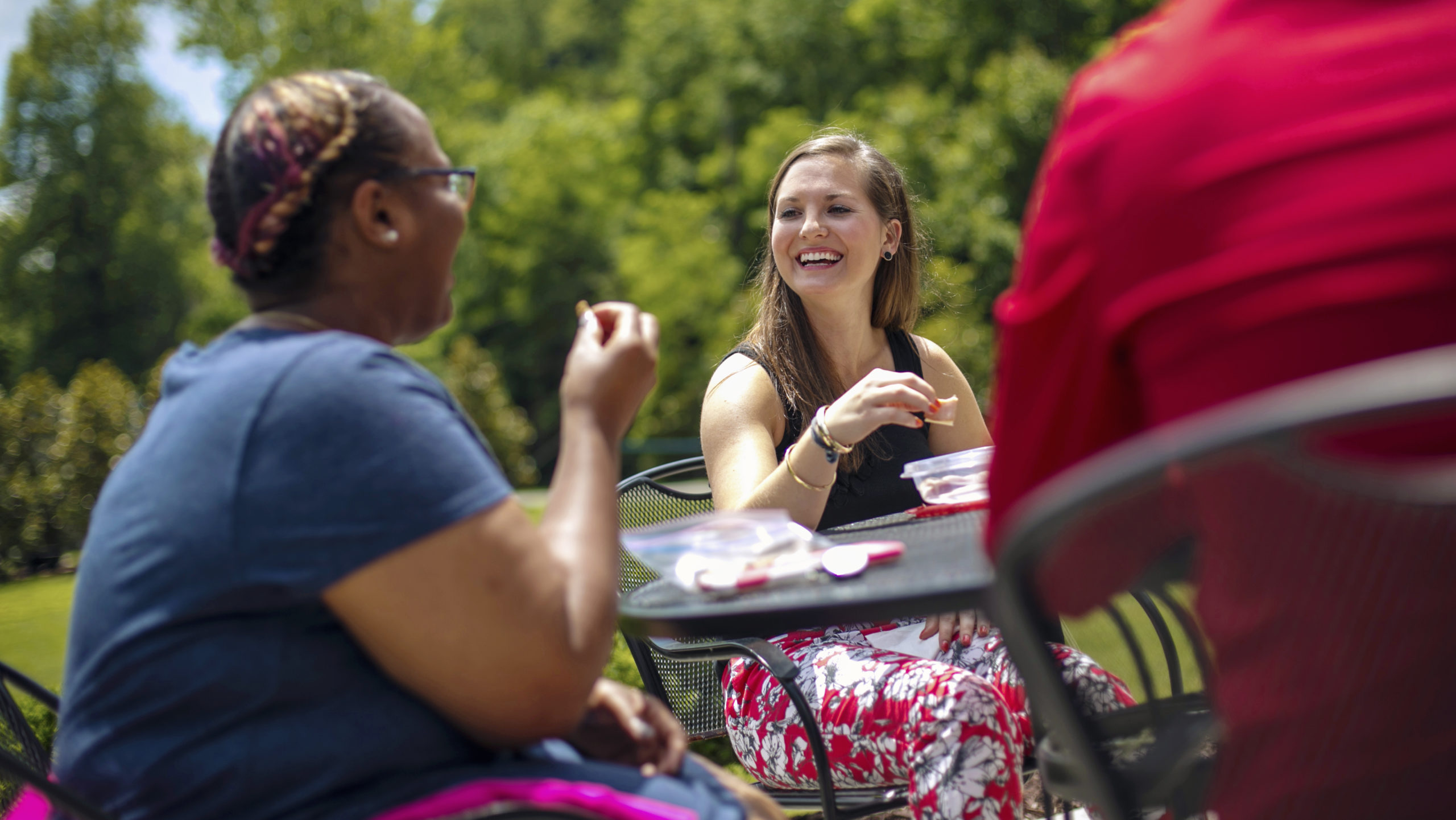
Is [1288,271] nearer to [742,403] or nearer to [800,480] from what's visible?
[800,480]

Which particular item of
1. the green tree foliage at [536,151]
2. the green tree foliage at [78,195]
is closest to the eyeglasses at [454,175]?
the green tree foliage at [536,151]

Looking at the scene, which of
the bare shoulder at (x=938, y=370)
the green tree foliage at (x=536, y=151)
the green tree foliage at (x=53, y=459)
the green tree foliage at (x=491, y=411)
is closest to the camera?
the bare shoulder at (x=938, y=370)

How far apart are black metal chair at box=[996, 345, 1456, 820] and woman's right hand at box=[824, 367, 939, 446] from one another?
114 centimetres

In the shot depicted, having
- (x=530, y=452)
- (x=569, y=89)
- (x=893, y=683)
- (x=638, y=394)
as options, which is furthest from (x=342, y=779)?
(x=569, y=89)

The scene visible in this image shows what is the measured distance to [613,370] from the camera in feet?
4.78

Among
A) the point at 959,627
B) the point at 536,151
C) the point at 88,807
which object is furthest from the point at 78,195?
the point at 88,807

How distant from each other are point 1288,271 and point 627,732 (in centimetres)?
97

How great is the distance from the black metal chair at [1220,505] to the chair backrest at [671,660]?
1.70 meters

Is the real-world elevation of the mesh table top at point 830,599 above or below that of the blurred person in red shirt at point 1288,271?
below

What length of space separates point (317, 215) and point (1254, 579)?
1.12 metres

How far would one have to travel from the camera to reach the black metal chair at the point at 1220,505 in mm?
708

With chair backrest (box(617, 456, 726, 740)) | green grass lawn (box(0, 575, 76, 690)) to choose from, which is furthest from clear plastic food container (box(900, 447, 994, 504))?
green grass lawn (box(0, 575, 76, 690))

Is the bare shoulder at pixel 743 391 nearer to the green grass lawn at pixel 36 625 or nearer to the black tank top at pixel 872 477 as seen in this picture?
the black tank top at pixel 872 477

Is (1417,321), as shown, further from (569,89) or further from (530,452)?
(569,89)
